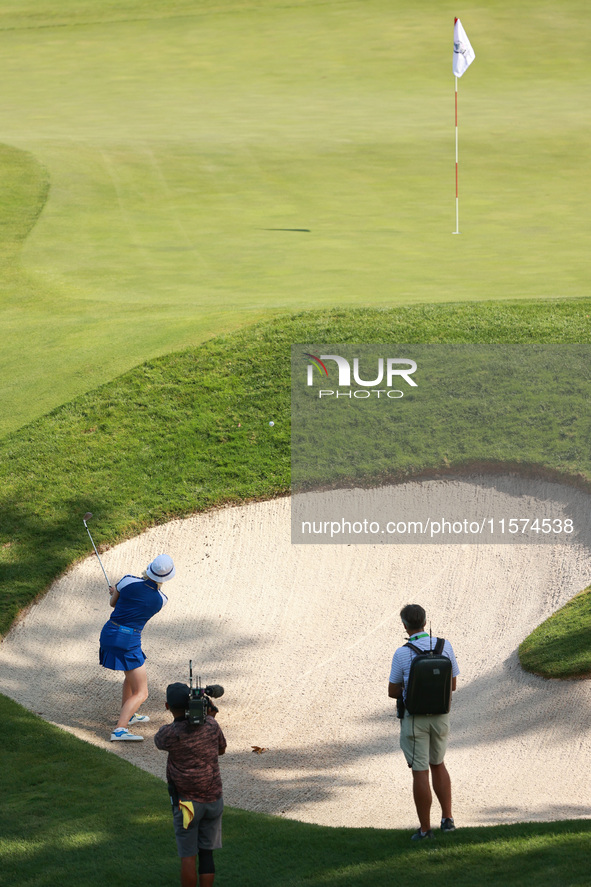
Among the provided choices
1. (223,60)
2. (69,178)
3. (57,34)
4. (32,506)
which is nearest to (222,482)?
(32,506)

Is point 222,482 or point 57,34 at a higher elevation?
point 57,34

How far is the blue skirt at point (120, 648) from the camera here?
9.09 m

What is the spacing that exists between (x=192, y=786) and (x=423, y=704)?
1.68 meters

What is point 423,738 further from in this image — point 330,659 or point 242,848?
point 330,659

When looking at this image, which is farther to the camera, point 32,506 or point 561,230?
point 561,230

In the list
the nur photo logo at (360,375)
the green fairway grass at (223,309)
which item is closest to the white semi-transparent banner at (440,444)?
the nur photo logo at (360,375)

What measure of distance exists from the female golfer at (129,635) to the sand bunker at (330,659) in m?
0.34

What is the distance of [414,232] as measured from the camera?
752 inches

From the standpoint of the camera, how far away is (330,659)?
10453mm

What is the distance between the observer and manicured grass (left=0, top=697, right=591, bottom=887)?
6.26 meters

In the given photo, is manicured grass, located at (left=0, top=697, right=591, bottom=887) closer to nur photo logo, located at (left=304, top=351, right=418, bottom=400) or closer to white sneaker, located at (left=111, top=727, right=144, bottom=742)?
white sneaker, located at (left=111, top=727, right=144, bottom=742)

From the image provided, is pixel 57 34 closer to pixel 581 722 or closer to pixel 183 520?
pixel 183 520

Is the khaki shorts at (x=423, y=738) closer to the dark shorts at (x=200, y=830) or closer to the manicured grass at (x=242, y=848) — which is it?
the manicured grass at (x=242, y=848)

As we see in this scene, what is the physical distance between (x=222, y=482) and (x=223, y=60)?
3329 centimetres
